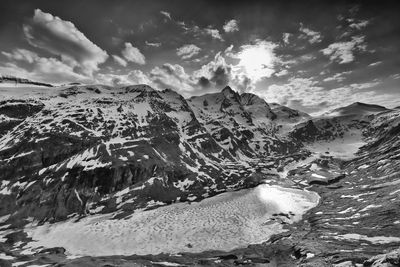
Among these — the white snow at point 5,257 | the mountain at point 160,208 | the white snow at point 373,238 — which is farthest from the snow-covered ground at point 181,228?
the white snow at point 373,238

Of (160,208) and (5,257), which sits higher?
(160,208)

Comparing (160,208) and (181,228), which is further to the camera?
(160,208)

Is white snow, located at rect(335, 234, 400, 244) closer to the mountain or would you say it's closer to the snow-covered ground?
the mountain

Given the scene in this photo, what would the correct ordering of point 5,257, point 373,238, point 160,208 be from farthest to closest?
1. point 160,208
2. point 5,257
3. point 373,238

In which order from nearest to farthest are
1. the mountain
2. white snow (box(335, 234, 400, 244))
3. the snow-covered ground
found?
white snow (box(335, 234, 400, 244)) → the mountain → the snow-covered ground

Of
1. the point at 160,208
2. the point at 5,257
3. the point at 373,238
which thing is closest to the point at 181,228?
the point at 160,208

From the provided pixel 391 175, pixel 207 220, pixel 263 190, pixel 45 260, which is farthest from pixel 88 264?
pixel 391 175

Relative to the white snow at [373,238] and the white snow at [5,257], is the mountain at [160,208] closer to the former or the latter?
the white snow at [373,238]

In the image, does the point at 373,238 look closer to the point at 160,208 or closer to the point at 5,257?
the point at 160,208

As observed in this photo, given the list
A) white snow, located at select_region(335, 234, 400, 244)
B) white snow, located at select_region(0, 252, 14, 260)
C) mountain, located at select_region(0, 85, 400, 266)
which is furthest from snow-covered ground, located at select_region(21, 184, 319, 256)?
white snow, located at select_region(335, 234, 400, 244)
